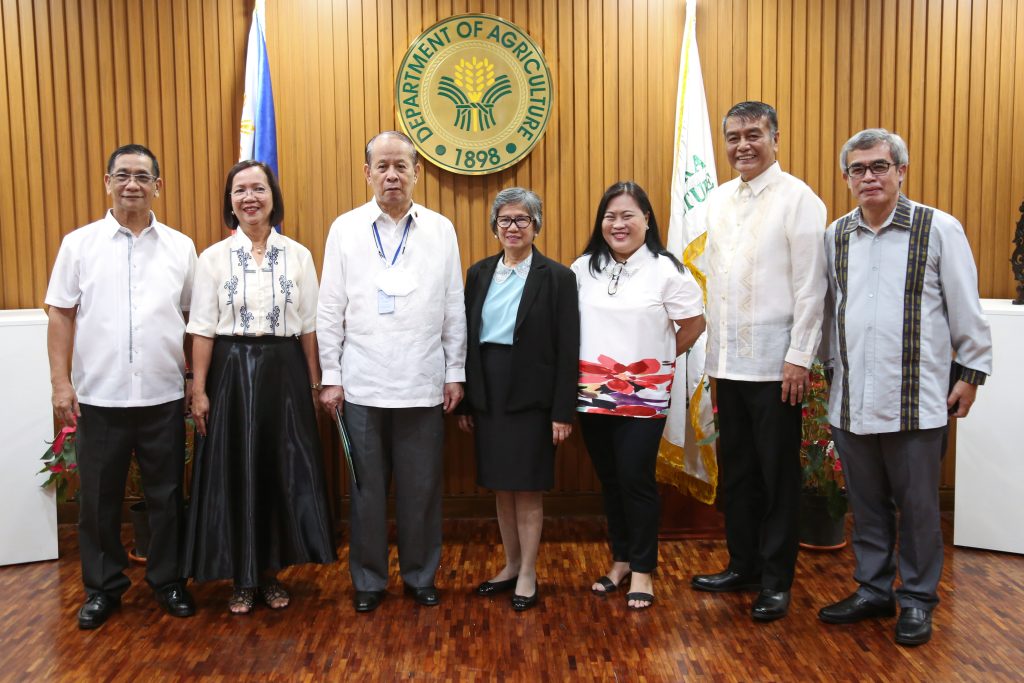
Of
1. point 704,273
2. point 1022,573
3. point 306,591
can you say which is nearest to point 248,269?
point 306,591

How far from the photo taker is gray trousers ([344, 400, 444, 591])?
296cm

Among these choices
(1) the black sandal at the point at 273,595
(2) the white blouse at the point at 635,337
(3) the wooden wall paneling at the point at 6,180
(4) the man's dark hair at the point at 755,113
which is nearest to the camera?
(4) the man's dark hair at the point at 755,113

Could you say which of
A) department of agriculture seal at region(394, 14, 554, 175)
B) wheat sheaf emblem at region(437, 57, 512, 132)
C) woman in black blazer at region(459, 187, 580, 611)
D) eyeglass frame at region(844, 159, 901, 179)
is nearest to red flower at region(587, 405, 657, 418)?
woman in black blazer at region(459, 187, 580, 611)

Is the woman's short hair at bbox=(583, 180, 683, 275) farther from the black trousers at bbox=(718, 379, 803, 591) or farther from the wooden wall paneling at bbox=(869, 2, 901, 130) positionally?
the wooden wall paneling at bbox=(869, 2, 901, 130)

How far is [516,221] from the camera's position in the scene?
2850 millimetres

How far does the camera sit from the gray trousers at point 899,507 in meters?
2.64

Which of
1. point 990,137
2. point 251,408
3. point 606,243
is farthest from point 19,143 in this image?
point 990,137

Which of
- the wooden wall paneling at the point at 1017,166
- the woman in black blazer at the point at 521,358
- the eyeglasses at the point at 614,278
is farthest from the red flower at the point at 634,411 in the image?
the wooden wall paneling at the point at 1017,166

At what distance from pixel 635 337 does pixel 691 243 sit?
0.85 metres

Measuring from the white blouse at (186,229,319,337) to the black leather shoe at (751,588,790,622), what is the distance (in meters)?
1.87

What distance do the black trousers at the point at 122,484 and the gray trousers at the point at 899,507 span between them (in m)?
2.30

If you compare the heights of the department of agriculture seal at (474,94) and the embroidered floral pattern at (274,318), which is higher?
the department of agriculture seal at (474,94)

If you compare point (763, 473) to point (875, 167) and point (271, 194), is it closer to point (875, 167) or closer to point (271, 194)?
point (875, 167)

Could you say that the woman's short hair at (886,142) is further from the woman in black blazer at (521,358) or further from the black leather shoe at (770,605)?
the black leather shoe at (770,605)
